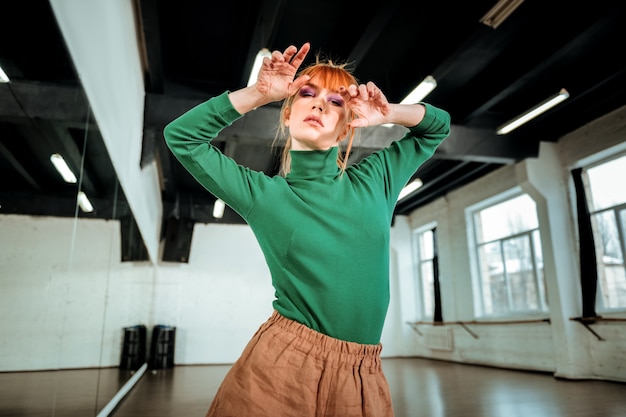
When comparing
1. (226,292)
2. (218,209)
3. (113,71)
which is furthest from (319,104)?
(226,292)

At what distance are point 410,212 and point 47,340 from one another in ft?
32.8

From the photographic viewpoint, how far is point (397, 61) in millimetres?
5227

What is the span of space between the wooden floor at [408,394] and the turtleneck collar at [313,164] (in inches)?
50.7

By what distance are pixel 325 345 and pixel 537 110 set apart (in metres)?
5.45

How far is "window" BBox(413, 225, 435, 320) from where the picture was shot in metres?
10.4

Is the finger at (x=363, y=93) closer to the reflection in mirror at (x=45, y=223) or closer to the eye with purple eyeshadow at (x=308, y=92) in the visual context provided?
the eye with purple eyeshadow at (x=308, y=92)

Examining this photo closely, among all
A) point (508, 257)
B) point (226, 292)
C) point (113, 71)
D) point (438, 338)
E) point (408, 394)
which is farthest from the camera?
point (226, 292)

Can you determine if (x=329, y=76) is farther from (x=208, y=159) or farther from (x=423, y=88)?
(x=423, y=88)

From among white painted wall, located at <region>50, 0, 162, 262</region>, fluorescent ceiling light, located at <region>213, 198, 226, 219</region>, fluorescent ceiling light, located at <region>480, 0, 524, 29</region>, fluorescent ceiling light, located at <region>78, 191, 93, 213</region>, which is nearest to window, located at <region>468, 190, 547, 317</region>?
fluorescent ceiling light, located at <region>480, 0, 524, 29</region>

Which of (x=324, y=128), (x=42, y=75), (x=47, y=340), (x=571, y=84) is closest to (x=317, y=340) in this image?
(x=324, y=128)

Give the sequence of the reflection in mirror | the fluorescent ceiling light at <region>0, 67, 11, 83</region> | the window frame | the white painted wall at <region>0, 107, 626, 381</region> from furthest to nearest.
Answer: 1. the window frame
2. the white painted wall at <region>0, 107, 626, 381</region>
3. the reflection in mirror
4. the fluorescent ceiling light at <region>0, 67, 11, 83</region>

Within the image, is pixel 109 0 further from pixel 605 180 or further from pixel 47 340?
pixel 605 180

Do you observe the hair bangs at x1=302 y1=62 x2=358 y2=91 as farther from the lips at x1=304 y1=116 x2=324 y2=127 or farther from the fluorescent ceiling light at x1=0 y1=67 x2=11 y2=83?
the fluorescent ceiling light at x1=0 y1=67 x2=11 y2=83

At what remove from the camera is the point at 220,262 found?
404 inches
